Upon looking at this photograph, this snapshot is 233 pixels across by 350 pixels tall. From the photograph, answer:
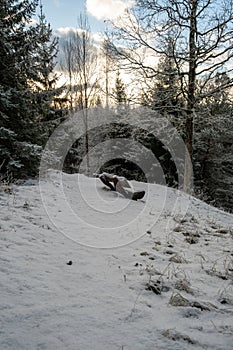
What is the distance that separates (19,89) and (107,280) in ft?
21.2

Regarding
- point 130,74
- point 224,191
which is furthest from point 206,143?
point 130,74

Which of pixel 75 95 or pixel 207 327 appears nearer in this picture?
pixel 207 327

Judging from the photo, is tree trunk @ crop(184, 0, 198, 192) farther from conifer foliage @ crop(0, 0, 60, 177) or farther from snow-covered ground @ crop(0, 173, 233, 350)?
conifer foliage @ crop(0, 0, 60, 177)

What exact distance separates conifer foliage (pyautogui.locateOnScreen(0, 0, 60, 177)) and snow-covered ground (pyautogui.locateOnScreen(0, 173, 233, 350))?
5.25ft

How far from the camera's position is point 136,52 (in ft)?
30.8

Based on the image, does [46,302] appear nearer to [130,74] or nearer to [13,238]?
[13,238]

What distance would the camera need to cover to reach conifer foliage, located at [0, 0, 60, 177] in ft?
22.0

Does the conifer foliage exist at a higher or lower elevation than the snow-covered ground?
higher

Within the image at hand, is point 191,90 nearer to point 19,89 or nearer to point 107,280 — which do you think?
point 19,89

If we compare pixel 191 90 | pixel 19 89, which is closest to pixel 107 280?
pixel 19 89

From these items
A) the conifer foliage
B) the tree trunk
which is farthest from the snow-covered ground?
the tree trunk

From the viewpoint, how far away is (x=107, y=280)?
8.61ft

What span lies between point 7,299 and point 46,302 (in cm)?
31

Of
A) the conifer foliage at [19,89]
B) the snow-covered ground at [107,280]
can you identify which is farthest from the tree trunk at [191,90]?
the conifer foliage at [19,89]
